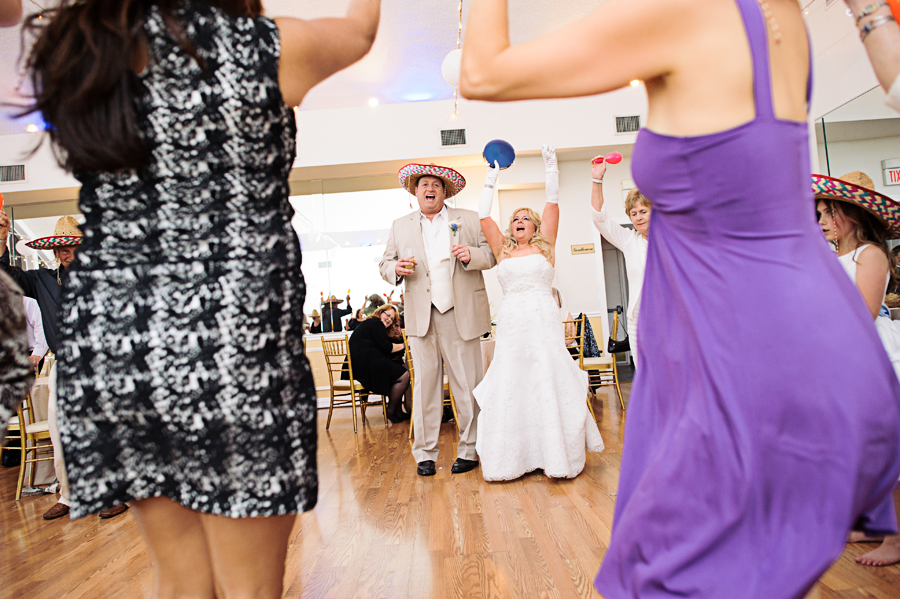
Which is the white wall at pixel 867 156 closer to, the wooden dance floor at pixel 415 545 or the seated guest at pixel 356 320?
the wooden dance floor at pixel 415 545

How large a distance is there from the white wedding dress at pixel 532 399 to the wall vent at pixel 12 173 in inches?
286

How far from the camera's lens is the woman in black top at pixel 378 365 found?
5.62 metres

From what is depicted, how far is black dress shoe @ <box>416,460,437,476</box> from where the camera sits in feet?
11.5

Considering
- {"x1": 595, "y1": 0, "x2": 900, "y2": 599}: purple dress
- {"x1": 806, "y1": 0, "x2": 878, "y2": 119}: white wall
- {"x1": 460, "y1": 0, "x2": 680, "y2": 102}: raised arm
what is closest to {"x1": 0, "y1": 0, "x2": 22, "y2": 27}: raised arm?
{"x1": 460, "y1": 0, "x2": 680, "y2": 102}: raised arm

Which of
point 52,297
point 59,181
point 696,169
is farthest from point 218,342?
point 59,181

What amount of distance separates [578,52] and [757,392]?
47 cm

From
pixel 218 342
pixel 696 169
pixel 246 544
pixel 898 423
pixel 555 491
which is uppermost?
pixel 696 169

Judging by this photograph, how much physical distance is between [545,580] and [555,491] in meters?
1.06

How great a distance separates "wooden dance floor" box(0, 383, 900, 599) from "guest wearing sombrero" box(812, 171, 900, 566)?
91 millimetres

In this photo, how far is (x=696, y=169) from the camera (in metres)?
0.70

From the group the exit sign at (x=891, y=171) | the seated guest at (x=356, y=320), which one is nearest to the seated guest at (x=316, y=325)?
the seated guest at (x=356, y=320)

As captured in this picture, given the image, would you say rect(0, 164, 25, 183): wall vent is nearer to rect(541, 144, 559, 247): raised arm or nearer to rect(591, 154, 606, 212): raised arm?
rect(541, 144, 559, 247): raised arm

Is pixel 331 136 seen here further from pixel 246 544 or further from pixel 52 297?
pixel 246 544

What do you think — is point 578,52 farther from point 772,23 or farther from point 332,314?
point 332,314
